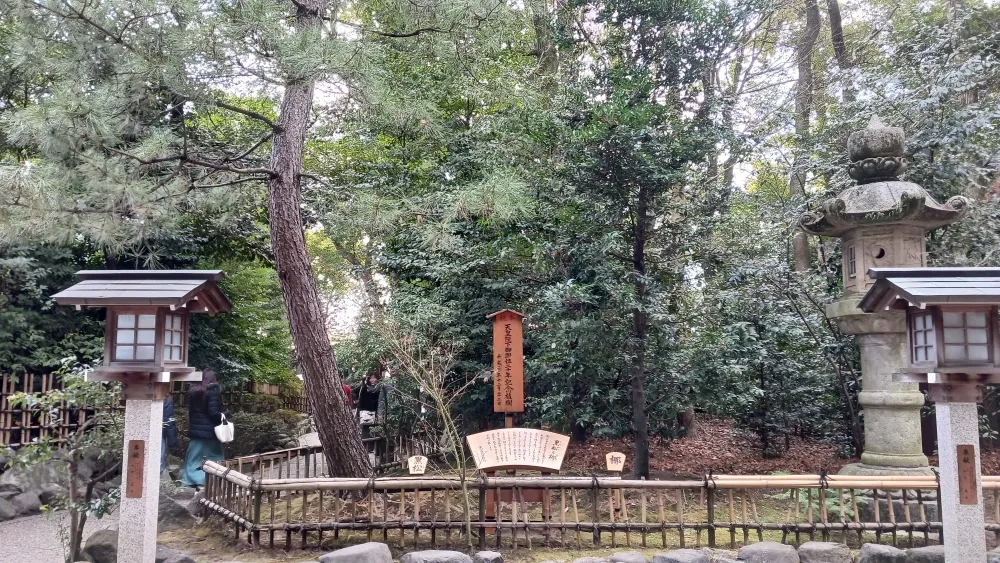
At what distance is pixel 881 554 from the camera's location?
5016 mm

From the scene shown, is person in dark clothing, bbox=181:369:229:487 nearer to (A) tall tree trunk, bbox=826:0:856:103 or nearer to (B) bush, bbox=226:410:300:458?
(B) bush, bbox=226:410:300:458

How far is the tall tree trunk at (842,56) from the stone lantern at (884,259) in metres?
2.51

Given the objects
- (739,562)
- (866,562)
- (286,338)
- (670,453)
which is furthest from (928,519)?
(286,338)

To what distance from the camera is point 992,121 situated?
833cm

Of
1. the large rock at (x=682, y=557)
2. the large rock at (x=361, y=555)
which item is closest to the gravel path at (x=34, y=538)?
the large rock at (x=361, y=555)

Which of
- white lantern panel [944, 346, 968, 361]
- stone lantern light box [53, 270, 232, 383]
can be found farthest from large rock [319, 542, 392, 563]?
white lantern panel [944, 346, 968, 361]

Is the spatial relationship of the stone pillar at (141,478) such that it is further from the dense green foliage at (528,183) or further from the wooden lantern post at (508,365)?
the wooden lantern post at (508,365)

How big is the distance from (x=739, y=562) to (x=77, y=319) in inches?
382

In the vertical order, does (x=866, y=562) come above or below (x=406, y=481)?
below

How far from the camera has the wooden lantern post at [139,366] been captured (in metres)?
4.52

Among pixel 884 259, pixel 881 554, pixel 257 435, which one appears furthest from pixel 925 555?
pixel 257 435

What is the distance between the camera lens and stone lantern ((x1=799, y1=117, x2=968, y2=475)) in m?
6.57

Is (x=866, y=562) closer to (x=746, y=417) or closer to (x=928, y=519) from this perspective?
(x=928, y=519)

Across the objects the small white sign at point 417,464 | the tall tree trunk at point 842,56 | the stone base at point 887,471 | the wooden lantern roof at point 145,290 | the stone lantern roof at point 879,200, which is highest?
the tall tree trunk at point 842,56
